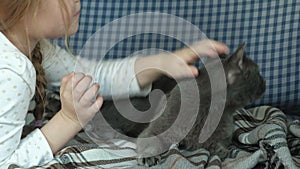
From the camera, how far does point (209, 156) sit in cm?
128

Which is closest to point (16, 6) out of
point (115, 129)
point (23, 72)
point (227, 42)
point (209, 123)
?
point (23, 72)

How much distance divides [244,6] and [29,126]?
2.34 feet

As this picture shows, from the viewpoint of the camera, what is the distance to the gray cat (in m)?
1.24

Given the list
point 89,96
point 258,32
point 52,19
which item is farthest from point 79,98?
point 258,32

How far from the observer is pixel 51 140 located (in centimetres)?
122

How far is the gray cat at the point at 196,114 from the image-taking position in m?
1.24

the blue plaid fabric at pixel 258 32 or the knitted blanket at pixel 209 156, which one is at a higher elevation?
the blue plaid fabric at pixel 258 32

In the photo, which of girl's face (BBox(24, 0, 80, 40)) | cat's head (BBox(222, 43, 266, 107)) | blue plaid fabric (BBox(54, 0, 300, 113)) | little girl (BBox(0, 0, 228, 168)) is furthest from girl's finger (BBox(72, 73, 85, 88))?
blue plaid fabric (BBox(54, 0, 300, 113))

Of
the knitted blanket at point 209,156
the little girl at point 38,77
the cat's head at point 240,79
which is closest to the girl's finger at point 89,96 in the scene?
the little girl at point 38,77

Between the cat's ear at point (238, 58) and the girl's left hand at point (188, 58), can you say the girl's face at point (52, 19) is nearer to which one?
the girl's left hand at point (188, 58)

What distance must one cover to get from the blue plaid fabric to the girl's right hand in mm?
487

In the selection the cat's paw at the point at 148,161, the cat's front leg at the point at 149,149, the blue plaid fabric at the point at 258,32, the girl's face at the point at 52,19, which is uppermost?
the girl's face at the point at 52,19

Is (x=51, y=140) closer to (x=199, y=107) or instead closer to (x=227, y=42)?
(x=199, y=107)

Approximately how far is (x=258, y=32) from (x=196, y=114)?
0.53 metres
